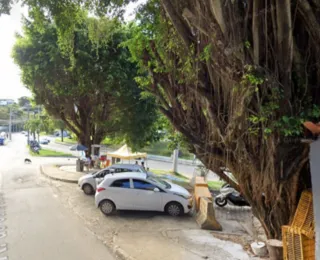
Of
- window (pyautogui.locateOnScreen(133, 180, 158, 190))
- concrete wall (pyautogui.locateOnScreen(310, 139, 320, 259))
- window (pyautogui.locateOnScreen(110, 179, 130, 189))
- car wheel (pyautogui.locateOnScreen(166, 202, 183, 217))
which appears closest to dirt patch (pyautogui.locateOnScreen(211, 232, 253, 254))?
car wheel (pyautogui.locateOnScreen(166, 202, 183, 217))

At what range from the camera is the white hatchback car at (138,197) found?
1030 cm

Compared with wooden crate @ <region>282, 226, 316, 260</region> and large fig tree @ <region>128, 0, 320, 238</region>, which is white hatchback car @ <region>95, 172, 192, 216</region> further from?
wooden crate @ <region>282, 226, 316, 260</region>

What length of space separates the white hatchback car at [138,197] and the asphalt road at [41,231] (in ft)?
4.11

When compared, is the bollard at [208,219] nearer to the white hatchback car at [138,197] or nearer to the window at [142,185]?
the white hatchback car at [138,197]

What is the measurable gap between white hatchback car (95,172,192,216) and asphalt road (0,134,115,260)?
1254 millimetres

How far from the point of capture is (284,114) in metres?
4.11

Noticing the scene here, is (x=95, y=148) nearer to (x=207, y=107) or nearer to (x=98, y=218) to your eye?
(x=98, y=218)

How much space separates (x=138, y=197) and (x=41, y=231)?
11.2 feet

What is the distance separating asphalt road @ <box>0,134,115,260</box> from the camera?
6836mm

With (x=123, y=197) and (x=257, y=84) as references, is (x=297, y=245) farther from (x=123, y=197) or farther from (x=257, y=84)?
(x=123, y=197)

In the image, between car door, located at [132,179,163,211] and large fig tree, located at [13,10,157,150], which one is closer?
car door, located at [132,179,163,211]

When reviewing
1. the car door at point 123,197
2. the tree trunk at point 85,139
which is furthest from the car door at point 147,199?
the tree trunk at point 85,139

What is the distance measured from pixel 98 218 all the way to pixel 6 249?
3408 mm

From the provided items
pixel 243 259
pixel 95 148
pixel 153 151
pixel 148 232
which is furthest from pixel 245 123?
pixel 153 151
